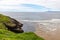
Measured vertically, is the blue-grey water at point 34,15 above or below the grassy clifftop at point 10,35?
above

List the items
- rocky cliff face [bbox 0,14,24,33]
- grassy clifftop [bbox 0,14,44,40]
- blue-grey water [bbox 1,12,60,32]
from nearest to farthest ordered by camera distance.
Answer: grassy clifftop [bbox 0,14,44,40], rocky cliff face [bbox 0,14,24,33], blue-grey water [bbox 1,12,60,32]

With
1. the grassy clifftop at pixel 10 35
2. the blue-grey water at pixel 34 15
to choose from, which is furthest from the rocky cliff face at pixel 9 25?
the blue-grey water at pixel 34 15

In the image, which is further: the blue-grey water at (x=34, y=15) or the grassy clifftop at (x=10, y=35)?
the blue-grey water at (x=34, y=15)

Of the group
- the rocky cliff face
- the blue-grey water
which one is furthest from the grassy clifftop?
the blue-grey water

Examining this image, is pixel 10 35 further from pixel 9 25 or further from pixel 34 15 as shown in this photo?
pixel 34 15

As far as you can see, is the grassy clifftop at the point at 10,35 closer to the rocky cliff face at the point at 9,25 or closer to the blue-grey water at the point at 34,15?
the rocky cliff face at the point at 9,25

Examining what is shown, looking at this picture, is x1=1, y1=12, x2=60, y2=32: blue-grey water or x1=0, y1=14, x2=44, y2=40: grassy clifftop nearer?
x1=0, y1=14, x2=44, y2=40: grassy clifftop

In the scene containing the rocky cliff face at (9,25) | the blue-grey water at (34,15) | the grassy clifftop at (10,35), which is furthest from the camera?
the blue-grey water at (34,15)

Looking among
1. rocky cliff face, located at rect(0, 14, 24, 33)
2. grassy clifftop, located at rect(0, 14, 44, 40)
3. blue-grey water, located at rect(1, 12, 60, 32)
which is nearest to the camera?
grassy clifftop, located at rect(0, 14, 44, 40)

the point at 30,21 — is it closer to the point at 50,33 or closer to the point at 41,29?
the point at 41,29

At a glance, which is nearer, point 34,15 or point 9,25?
point 9,25

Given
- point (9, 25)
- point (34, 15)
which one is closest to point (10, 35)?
point (9, 25)

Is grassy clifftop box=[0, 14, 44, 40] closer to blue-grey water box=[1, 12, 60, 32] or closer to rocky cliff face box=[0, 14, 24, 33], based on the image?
rocky cliff face box=[0, 14, 24, 33]

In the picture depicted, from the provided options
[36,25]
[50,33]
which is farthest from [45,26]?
[50,33]
